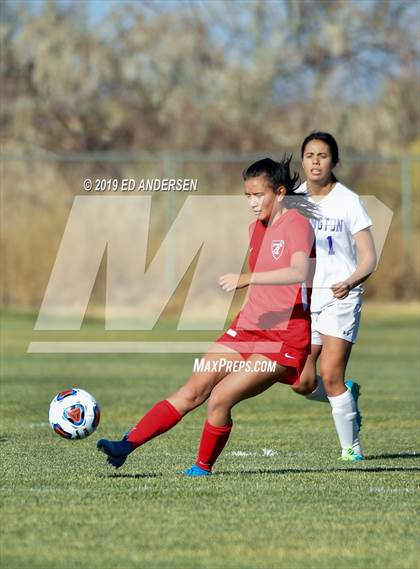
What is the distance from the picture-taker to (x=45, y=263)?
→ 1131 inches

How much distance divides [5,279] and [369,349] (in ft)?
32.0

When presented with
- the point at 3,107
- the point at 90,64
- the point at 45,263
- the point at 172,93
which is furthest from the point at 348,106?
the point at 45,263

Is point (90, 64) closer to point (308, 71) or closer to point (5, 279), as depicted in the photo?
point (308, 71)

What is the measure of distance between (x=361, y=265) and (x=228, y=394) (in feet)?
5.14

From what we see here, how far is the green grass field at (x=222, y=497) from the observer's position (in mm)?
5570

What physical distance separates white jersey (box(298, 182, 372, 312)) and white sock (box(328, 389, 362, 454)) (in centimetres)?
66

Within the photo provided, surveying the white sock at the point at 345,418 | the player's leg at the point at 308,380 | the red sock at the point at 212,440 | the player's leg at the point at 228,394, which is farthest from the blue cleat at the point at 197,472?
the white sock at the point at 345,418

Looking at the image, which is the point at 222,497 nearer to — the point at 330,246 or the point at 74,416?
the point at 74,416

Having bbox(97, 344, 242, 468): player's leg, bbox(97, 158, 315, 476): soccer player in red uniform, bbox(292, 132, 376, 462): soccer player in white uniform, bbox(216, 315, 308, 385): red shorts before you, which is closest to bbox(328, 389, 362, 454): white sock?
bbox(292, 132, 376, 462): soccer player in white uniform

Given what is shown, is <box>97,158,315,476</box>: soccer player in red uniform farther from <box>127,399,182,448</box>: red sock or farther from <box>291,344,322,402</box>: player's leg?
<box>291,344,322,402</box>: player's leg

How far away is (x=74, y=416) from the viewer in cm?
791

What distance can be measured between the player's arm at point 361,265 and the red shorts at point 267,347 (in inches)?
31.2

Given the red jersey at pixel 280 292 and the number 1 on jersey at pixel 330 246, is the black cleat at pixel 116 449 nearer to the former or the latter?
the red jersey at pixel 280 292

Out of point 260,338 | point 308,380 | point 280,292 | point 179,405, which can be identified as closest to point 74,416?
point 179,405
